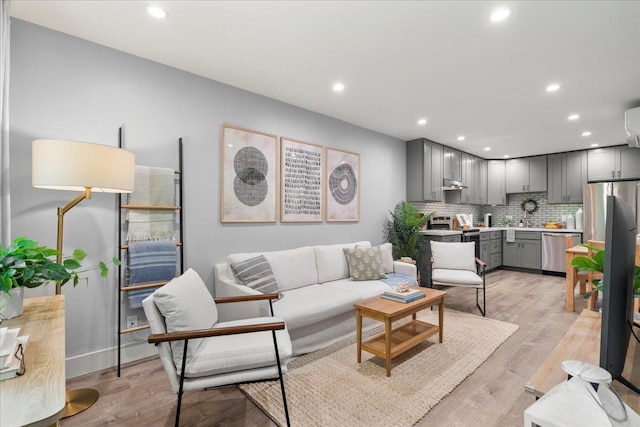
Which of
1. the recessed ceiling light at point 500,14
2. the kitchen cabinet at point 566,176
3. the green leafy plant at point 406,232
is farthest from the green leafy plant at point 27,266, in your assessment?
the kitchen cabinet at point 566,176

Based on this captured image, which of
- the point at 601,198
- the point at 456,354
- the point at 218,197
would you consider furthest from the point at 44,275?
the point at 601,198

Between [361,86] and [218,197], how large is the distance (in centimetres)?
192

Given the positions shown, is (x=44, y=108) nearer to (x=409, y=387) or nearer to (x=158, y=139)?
(x=158, y=139)

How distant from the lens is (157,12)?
81.0 inches

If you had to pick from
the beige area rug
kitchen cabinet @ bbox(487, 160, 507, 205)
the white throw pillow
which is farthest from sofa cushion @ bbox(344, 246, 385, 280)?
kitchen cabinet @ bbox(487, 160, 507, 205)

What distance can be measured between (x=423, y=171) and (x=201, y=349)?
179 inches

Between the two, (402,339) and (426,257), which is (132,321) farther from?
(426,257)

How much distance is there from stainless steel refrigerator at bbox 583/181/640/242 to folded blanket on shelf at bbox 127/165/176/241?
21.8 ft

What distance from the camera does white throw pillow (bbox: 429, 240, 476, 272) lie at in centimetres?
408

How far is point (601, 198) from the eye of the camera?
536 cm

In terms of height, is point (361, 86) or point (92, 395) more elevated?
point (361, 86)

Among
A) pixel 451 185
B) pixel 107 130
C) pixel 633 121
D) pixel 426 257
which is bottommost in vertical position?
pixel 426 257

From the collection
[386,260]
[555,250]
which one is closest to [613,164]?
[555,250]

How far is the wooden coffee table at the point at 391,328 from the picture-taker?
7.64ft
